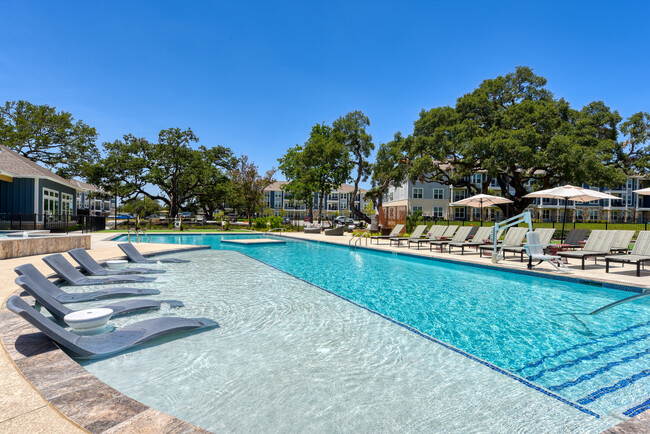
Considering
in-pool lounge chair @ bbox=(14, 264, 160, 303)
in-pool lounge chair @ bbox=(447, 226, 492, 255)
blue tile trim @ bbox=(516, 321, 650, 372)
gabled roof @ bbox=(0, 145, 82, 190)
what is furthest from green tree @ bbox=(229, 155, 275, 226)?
blue tile trim @ bbox=(516, 321, 650, 372)

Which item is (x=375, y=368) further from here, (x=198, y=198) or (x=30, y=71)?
(x=198, y=198)

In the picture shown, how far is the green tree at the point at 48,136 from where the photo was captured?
3044cm

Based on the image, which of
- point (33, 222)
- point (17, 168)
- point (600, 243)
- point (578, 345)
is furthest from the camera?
point (17, 168)

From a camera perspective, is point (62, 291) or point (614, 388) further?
point (62, 291)

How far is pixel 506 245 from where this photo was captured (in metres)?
11.6

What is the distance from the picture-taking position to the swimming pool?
3434 mm

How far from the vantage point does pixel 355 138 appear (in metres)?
35.1

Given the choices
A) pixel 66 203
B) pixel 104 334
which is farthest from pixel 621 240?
pixel 66 203

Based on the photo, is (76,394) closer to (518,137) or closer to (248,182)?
(518,137)

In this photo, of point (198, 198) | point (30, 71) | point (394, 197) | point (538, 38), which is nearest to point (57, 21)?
point (30, 71)

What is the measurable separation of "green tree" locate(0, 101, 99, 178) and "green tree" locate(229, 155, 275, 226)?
1543 centimetres

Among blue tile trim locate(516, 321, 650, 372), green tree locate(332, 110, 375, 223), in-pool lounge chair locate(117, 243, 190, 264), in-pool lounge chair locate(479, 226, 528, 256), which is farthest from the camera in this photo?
green tree locate(332, 110, 375, 223)

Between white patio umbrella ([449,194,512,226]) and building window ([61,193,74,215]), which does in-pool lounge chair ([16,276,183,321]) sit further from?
building window ([61,193,74,215])

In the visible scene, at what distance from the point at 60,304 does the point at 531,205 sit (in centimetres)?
5730
